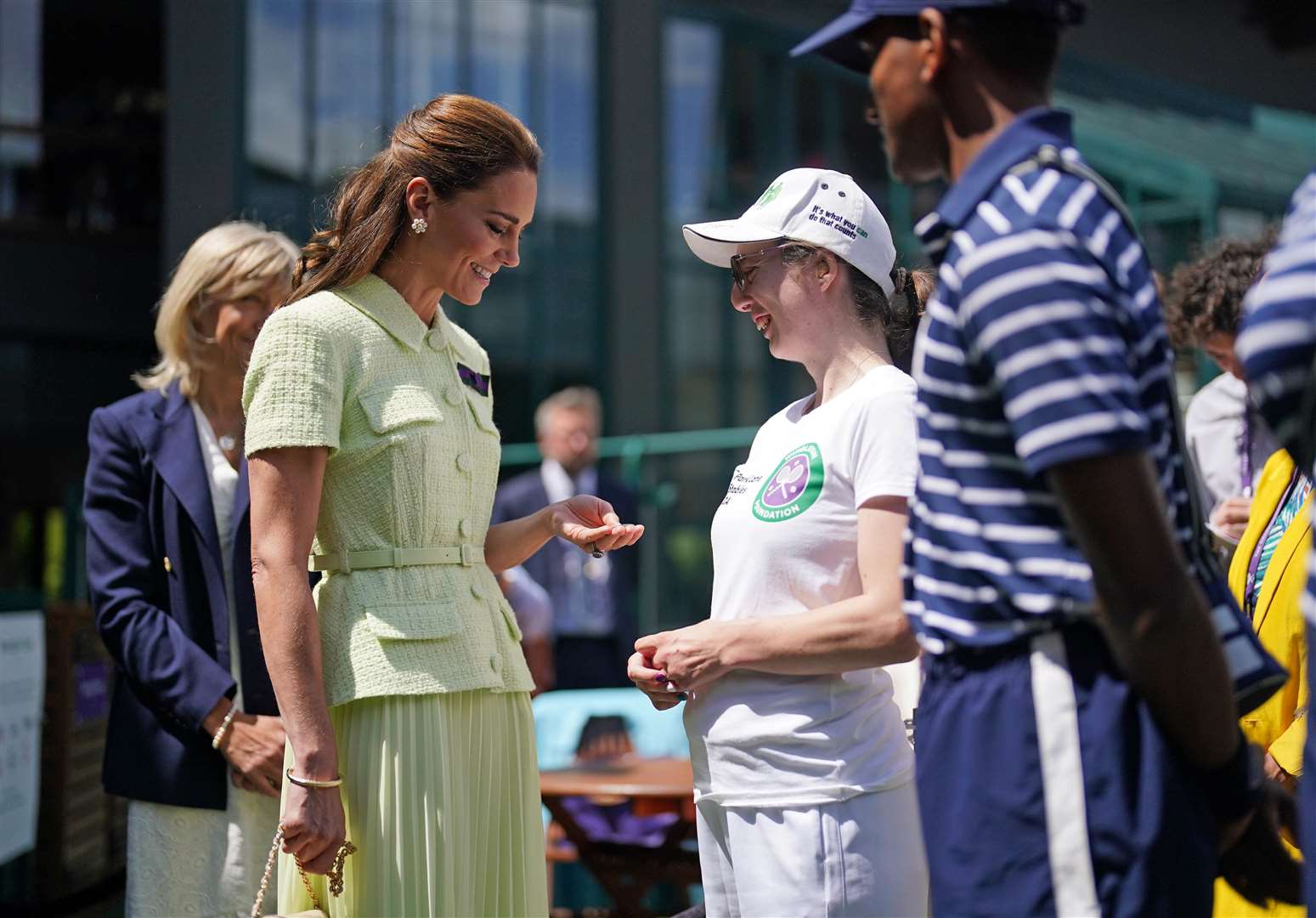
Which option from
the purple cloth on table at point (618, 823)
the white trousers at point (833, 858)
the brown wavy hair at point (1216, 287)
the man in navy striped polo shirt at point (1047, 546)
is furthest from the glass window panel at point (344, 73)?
the man in navy striped polo shirt at point (1047, 546)

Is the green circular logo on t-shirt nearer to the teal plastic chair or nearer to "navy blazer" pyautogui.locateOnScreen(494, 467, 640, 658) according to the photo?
the teal plastic chair

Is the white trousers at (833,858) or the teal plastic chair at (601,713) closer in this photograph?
the white trousers at (833,858)

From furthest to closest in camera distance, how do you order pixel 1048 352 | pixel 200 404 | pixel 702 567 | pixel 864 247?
1. pixel 702 567
2. pixel 200 404
3. pixel 864 247
4. pixel 1048 352

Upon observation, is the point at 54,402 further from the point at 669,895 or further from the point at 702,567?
the point at 669,895

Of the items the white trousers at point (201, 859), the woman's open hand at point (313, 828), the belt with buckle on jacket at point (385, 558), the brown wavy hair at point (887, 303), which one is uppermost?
the brown wavy hair at point (887, 303)

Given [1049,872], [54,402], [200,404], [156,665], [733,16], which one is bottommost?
[1049,872]

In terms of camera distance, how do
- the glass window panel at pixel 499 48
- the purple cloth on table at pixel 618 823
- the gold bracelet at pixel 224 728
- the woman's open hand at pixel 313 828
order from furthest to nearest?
the glass window panel at pixel 499 48 < the purple cloth on table at pixel 618 823 < the gold bracelet at pixel 224 728 < the woman's open hand at pixel 313 828

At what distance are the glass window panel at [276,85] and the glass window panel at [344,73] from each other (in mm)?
133

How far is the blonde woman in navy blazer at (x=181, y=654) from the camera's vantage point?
278 centimetres

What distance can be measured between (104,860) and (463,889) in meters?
4.26

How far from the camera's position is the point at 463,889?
2299 mm

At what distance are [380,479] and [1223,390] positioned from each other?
265cm

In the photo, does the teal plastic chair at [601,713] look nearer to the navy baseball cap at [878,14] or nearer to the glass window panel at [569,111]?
the navy baseball cap at [878,14]

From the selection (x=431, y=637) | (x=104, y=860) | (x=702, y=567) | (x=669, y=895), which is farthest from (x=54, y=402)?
(x=431, y=637)
